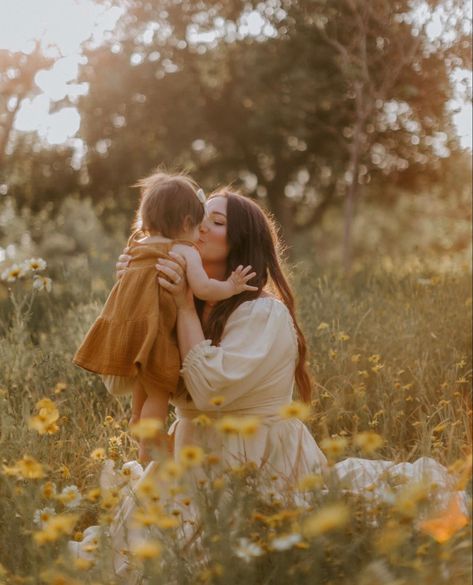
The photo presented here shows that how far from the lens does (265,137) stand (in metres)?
17.0

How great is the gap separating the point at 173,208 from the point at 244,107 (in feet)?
47.4

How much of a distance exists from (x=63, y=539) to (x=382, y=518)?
84cm

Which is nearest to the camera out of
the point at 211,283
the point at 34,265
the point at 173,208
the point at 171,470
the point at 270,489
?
the point at 171,470

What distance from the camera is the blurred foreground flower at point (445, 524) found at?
5.76ft

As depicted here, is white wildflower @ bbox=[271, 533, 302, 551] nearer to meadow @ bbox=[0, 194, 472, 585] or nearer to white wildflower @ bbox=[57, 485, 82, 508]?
meadow @ bbox=[0, 194, 472, 585]

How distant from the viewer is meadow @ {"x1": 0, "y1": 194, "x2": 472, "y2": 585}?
179 centimetres

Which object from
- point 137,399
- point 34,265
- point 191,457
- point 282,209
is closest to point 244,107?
point 282,209

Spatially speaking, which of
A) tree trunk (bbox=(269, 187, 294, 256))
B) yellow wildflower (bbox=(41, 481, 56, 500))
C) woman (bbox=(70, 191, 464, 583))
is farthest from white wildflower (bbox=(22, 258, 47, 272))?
tree trunk (bbox=(269, 187, 294, 256))

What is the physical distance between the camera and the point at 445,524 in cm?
179

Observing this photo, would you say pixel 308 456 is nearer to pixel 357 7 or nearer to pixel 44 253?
pixel 357 7

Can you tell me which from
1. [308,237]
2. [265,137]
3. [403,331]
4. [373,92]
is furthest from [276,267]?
[308,237]

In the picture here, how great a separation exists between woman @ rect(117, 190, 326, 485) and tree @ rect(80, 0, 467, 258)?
11.8 meters

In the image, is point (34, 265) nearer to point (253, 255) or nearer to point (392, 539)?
point (253, 255)

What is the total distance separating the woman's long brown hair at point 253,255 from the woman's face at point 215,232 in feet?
0.07
